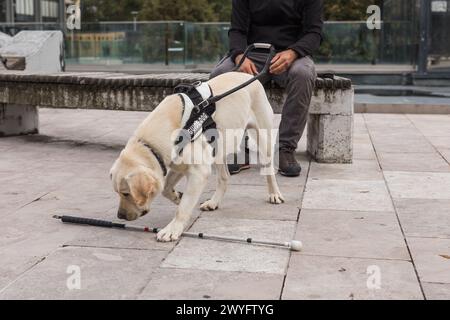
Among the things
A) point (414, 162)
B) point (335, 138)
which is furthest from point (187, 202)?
point (414, 162)

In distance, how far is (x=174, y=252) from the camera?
150 inches

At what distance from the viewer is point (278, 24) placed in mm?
6316

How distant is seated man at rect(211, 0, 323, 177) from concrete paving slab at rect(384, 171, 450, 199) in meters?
0.86

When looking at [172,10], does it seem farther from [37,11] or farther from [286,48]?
[286,48]

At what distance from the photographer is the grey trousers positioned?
608cm

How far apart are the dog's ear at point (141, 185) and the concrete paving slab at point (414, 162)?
10.7 feet

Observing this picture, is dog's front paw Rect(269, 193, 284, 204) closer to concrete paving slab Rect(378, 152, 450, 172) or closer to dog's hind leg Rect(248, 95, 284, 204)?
dog's hind leg Rect(248, 95, 284, 204)

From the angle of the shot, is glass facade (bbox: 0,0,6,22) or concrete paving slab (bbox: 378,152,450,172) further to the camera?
glass facade (bbox: 0,0,6,22)

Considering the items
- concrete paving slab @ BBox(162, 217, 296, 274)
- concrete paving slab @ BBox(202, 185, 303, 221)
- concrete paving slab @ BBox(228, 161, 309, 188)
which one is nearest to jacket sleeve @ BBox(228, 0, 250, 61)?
concrete paving slab @ BBox(228, 161, 309, 188)

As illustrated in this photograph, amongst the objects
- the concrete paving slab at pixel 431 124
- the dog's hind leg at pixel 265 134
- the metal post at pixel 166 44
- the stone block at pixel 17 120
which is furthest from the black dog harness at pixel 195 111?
the metal post at pixel 166 44

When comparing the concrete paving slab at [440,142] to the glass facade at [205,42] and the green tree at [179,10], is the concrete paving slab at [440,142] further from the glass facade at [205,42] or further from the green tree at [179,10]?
the green tree at [179,10]

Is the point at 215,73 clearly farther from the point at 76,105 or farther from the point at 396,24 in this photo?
the point at 396,24
